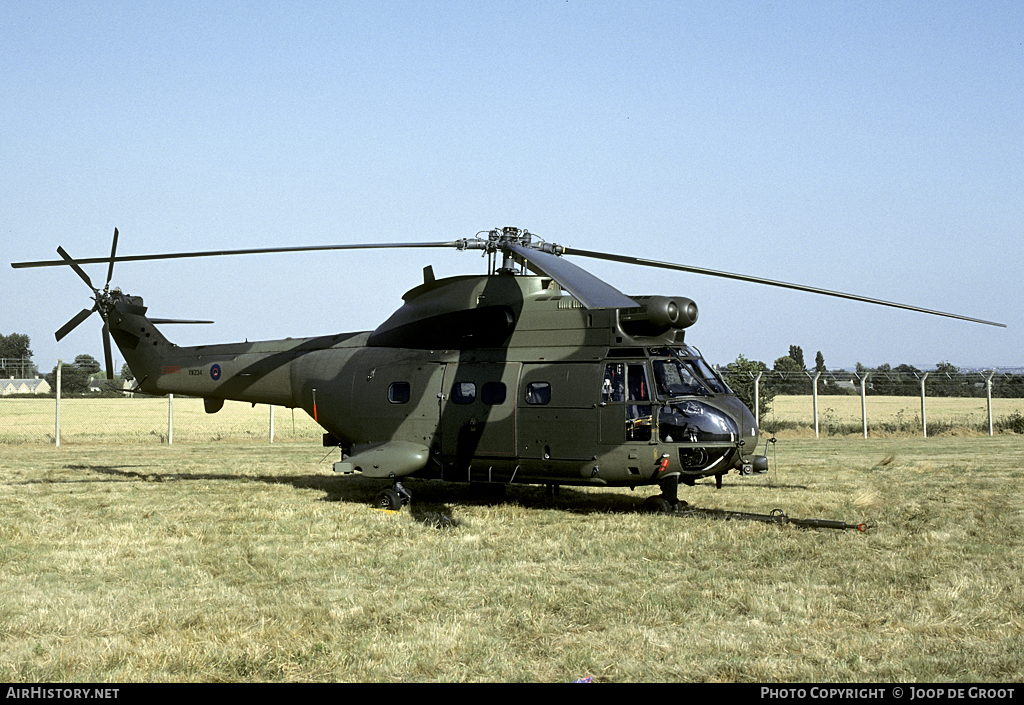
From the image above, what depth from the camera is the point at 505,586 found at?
26.1ft

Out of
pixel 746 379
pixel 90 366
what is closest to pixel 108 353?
pixel 746 379

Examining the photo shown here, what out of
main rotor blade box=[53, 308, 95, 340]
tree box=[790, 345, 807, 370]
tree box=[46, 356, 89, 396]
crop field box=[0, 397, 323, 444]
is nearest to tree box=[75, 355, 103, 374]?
crop field box=[0, 397, 323, 444]

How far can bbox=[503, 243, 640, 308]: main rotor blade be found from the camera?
9.16 meters

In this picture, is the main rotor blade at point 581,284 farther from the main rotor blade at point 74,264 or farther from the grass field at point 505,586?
the main rotor blade at point 74,264

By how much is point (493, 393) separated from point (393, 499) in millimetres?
2256

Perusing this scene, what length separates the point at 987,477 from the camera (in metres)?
16.3

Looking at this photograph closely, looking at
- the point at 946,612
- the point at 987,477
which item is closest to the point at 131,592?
the point at 946,612

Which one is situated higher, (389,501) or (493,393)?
(493,393)

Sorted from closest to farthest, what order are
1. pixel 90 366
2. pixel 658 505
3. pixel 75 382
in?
pixel 658 505
pixel 90 366
pixel 75 382

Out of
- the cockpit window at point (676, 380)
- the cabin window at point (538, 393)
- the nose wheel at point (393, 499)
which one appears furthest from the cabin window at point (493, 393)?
the cockpit window at point (676, 380)

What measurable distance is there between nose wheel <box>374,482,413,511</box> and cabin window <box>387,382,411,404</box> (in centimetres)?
135

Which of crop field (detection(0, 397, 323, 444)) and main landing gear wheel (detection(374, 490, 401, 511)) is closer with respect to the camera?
main landing gear wheel (detection(374, 490, 401, 511))

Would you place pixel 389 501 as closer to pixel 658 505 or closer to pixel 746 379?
pixel 658 505

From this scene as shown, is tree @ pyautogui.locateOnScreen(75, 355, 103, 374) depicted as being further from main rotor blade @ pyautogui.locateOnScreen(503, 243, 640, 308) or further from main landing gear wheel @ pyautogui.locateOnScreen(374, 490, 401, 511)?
main rotor blade @ pyautogui.locateOnScreen(503, 243, 640, 308)
